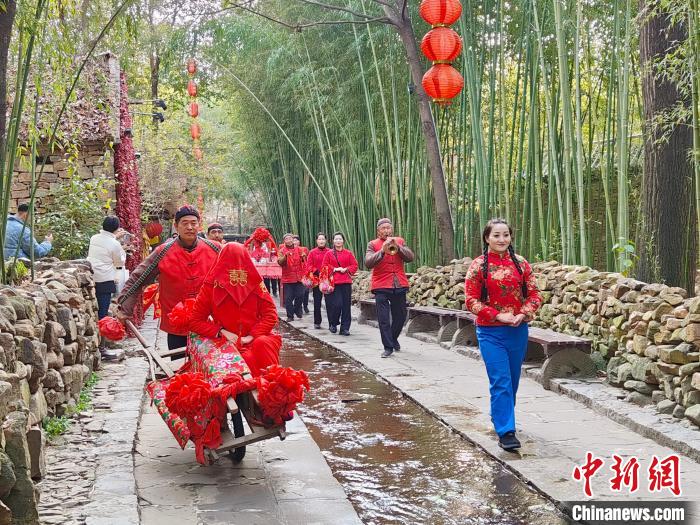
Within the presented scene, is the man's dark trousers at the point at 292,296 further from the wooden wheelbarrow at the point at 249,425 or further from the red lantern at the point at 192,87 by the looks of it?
the wooden wheelbarrow at the point at 249,425

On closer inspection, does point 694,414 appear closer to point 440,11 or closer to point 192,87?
point 440,11

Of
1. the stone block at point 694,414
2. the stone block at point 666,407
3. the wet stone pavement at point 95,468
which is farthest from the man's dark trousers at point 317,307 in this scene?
the stone block at point 694,414

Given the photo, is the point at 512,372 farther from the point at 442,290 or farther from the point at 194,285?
the point at 442,290

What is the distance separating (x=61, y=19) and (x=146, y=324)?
21.5 ft

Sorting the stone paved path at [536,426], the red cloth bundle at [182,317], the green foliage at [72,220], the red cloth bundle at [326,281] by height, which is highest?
the green foliage at [72,220]

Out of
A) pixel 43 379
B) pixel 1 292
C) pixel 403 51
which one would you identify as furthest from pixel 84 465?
pixel 403 51

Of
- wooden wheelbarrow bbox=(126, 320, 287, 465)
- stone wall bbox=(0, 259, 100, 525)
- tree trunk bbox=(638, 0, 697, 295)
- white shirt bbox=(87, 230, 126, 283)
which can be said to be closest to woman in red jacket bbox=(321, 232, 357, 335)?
white shirt bbox=(87, 230, 126, 283)

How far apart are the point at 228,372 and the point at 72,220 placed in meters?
6.36

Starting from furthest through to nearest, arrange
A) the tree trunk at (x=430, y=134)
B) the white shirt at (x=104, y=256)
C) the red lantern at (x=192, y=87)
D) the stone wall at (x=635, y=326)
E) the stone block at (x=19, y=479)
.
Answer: the red lantern at (x=192, y=87)
the tree trunk at (x=430, y=134)
the white shirt at (x=104, y=256)
the stone wall at (x=635, y=326)
the stone block at (x=19, y=479)

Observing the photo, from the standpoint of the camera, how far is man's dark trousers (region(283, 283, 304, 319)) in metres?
12.5

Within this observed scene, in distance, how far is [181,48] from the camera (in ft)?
51.5

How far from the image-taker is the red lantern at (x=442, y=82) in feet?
26.3

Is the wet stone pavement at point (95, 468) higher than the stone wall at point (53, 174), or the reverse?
the stone wall at point (53, 174)

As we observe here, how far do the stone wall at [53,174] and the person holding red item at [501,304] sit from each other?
6.98m
